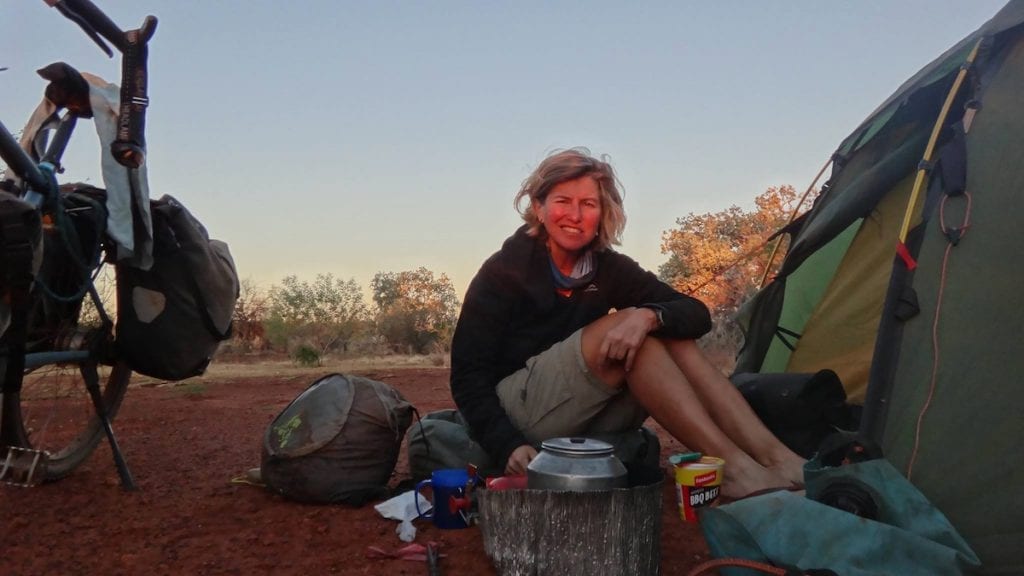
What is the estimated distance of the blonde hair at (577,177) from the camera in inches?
130

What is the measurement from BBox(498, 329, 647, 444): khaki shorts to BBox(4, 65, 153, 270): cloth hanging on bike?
152 cm

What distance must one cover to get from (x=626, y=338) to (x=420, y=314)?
52.0 feet

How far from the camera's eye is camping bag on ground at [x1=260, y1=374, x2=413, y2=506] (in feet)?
10.7

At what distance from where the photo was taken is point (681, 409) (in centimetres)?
287

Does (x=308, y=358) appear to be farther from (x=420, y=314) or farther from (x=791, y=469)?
(x=791, y=469)

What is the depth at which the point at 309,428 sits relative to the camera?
3.28 m

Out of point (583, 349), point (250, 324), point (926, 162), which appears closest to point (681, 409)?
point (583, 349)

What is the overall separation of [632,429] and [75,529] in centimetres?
209

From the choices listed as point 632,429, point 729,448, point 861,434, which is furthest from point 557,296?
point 861,434

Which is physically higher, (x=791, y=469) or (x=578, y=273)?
(x=578, y=273)

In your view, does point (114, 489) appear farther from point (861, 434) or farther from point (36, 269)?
point (861, 434)

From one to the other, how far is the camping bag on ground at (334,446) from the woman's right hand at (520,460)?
2.39ft

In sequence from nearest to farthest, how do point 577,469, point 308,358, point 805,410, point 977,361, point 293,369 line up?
point 577,469 → point 977,361 → point 805,410 → point 293,369 → point 308,358

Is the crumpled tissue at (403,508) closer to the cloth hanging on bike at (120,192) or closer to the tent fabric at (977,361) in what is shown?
the cloth hanging on bike at (120,192)
